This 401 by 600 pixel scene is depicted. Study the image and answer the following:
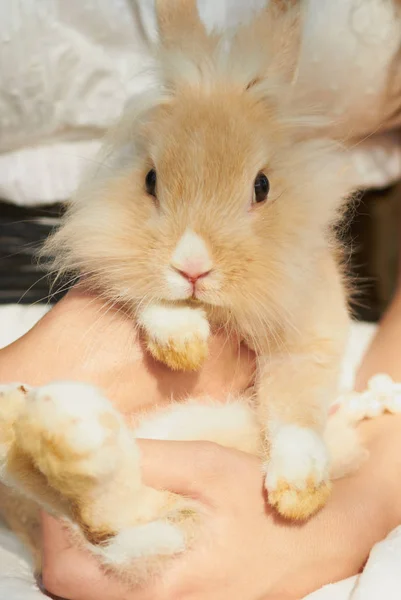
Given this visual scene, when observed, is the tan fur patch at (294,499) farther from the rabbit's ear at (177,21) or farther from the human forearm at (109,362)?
the rabbit's ear at (177,21)

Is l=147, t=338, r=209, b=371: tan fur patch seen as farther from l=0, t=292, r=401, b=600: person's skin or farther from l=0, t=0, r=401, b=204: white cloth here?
l=0, t=0, r=401, b=204: white cloth

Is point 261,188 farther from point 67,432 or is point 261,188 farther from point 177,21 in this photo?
point 67,432

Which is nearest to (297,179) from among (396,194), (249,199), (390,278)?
(249,199)

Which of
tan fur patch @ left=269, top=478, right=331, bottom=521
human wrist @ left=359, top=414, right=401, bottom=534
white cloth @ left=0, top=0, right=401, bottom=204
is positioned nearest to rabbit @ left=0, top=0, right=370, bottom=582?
tan fur patch @ left=269, top=478, right=331, bottom=521

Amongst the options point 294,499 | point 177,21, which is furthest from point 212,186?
point 294,499

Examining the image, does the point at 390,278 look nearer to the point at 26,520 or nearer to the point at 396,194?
the point at 396,194

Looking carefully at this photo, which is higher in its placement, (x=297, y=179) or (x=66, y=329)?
(x=297, y=179)

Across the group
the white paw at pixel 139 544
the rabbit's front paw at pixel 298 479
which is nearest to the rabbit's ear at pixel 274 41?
the rabbit's front paw at pixel 298 479
